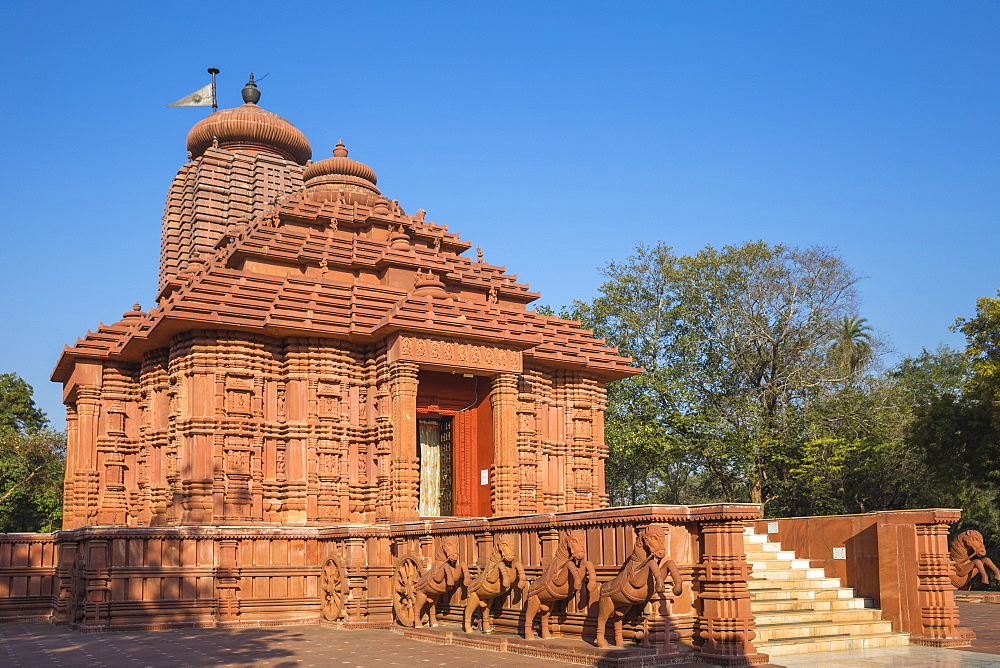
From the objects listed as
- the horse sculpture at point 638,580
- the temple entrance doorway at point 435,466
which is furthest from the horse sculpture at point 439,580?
the temple entrance doorway at point 435,466

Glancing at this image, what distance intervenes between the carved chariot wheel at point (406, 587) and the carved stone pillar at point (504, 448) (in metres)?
3.44

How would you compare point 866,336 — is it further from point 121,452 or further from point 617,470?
point 121,452

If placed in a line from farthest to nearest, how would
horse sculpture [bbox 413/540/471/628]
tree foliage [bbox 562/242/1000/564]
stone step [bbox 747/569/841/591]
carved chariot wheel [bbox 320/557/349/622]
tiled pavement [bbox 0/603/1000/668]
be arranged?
tree foliage [bbox 562/242/1000/564], carved chariot wheel [bbox 320/557/349/622], horse sculpture [bbox 413/540/471/628], stone step [bbox 747/569/841/591], tiled pavement [bbox 0/603/1000/668]

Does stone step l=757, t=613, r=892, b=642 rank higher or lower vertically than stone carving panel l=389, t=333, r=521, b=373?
lower

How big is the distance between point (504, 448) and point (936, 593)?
8.13 meters

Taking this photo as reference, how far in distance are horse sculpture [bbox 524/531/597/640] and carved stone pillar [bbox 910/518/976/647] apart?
5.08m

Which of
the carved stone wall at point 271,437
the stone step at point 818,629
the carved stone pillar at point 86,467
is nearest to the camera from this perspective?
the stone step at point 818,629

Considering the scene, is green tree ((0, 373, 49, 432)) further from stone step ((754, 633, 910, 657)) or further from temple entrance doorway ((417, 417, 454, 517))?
stone step ((754, 633, 910, 657))

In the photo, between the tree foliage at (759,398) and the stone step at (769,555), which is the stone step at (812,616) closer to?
the stone step at (769,555)

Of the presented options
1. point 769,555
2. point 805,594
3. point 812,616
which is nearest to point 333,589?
point 769,555

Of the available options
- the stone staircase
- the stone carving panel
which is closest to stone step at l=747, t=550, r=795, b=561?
the stone staircase

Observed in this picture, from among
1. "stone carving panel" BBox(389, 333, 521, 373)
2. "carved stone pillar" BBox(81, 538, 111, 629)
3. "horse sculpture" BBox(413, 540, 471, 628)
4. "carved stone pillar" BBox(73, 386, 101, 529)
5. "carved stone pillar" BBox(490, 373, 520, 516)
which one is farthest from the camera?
"carved stone pillar" BBox(73, 386, 101, 529)

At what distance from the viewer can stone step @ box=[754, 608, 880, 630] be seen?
12.3 metres

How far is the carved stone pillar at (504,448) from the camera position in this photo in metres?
18.4
